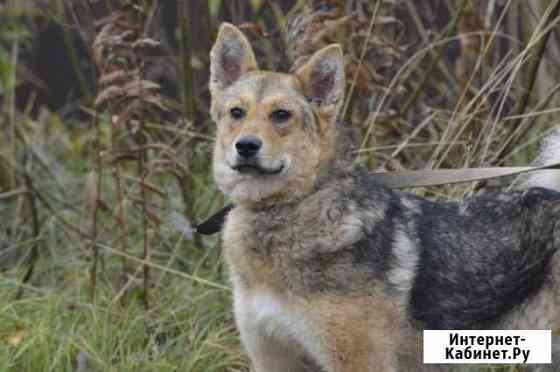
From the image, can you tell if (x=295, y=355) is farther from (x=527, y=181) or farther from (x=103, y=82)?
(x=103, y=82)

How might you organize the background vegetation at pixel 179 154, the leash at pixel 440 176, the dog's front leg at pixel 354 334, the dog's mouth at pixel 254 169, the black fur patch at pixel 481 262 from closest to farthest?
1. the dog's front leg at pixel 354 334
2. the dog's mouth at pixel 254 169
3. the black fur patch at pixel 481 262
4. the leash at pixel 440 176
5. the background vegetation at pixel 179 154

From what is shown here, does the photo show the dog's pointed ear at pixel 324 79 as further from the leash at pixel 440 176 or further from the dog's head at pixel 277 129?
the leash at pixel 440 176

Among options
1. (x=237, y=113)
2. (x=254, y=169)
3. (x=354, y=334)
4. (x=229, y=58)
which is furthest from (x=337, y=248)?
(x=229, y=58)

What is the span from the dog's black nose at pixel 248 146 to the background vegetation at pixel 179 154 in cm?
126

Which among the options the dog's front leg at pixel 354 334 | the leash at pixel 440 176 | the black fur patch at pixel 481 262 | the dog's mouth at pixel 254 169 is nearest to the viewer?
the dog's front leg at pixel 354 334

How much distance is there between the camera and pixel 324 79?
3.86 m

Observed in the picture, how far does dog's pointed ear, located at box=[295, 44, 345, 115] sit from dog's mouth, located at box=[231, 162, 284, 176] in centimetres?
34

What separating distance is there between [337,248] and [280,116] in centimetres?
57

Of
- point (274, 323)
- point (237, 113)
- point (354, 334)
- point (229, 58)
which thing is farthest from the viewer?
point (229, 58)

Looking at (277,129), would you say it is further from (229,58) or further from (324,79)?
(229,58)

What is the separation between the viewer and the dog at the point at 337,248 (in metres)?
3.59

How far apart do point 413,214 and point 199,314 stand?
5.38 feet

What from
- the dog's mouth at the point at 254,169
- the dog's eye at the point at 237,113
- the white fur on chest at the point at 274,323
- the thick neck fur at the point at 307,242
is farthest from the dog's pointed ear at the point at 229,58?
the white fur on chest at the point at 274,323

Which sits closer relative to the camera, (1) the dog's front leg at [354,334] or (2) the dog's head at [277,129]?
(1) the dog's front leg at [354,334]
